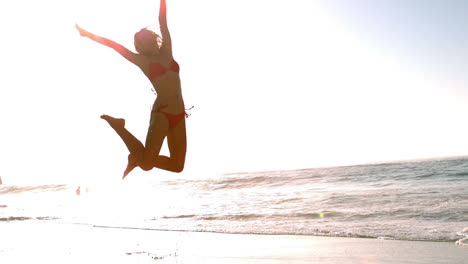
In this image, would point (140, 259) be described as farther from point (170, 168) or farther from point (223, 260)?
point (170, 168)

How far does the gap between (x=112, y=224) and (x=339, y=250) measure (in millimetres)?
7670

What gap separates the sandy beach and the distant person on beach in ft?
8.69

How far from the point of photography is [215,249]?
293 inches

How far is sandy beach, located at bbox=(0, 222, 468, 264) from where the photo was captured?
6375 mm

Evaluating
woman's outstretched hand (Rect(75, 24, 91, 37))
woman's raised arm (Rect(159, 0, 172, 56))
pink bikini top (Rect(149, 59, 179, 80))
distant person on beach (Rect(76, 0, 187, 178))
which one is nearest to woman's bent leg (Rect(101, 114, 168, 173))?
distant person on beach (Rect(76, 0, 187, 178))

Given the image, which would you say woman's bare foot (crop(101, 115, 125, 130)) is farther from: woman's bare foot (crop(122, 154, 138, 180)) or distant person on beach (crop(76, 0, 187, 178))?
woman's bare foot (crop(122, 154, 138, 180))

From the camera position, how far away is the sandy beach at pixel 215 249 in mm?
6375

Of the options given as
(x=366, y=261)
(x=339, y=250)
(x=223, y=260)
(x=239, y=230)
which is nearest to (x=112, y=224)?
(x=239, y=230)

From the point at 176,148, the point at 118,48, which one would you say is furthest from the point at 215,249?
the point at 118,48

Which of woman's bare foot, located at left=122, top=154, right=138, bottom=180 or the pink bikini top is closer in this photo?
woman's bare foot, located at left=122, top=154, right=138, bottom=180

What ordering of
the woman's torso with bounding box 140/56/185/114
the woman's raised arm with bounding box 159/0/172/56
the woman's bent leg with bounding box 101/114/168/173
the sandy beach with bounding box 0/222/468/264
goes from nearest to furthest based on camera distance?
the woman's bent leg with bounding box 101/114/168/173, the woman's torso with bounding box 140/56/185/114, the woman's raised arm with bounding box 159/0/172/56, the sandy beach with bounding box 0/222/468/264

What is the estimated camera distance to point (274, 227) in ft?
32.9

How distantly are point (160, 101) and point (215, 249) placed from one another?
3.93 meters

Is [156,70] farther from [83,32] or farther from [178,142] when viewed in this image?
[83,32]
